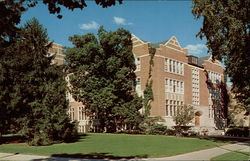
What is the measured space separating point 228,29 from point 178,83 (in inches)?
757

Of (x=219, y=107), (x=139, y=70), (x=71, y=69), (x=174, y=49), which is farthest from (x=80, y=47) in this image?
(x=219, y=107)

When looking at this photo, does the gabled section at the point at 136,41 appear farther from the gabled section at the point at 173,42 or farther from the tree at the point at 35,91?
the tree at the point at 35,91

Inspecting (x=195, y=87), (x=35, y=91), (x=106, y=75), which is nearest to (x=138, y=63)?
(x=106, y=75)

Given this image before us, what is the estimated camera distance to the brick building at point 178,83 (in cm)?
4047

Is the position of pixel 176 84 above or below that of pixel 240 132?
above

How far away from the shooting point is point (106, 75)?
39.6 meters

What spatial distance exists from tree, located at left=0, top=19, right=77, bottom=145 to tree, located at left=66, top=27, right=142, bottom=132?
12.2 meters

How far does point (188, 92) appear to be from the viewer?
45.3 m

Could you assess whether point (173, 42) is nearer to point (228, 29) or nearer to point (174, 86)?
point (174, 86)

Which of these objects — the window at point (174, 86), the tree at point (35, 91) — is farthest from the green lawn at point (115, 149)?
the window at point (174, 86)

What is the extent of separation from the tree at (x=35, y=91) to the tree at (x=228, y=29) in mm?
13731

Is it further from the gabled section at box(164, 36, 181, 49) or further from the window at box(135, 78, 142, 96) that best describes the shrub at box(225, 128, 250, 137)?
the gabled section at box(164, 36, 181, 49)

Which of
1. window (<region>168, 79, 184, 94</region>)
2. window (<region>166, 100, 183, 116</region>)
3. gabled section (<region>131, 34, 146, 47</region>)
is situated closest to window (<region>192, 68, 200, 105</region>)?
window (<region>168, 79, 184, 94</region>)

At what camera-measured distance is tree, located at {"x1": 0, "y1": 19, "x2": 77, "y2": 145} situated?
2436 centimetres
